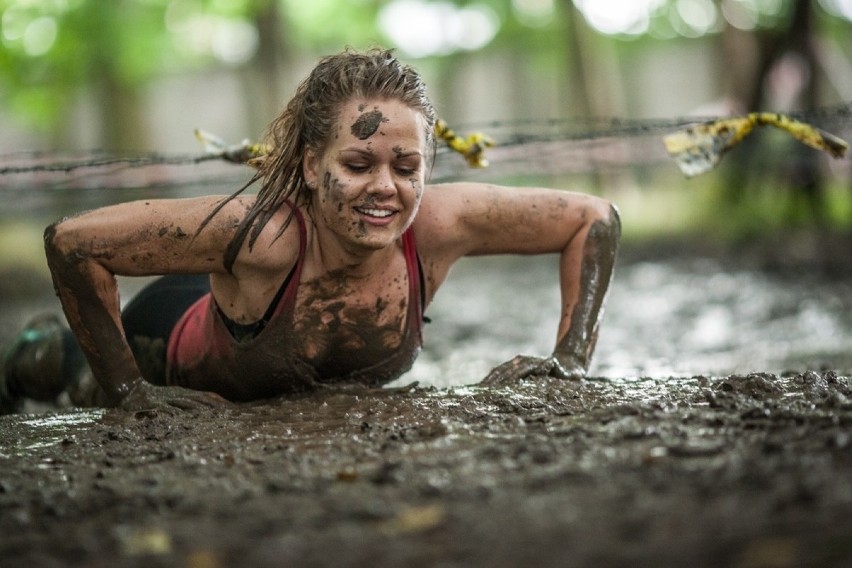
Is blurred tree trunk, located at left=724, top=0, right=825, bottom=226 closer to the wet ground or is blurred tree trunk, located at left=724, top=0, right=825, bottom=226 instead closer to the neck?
the neck

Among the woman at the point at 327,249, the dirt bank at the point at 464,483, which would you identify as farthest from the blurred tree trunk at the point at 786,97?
the dirt bank at the point at 464,483

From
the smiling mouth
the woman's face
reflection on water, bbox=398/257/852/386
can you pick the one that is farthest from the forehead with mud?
reflection on water, bbox=398/257/852/386

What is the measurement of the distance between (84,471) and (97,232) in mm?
947

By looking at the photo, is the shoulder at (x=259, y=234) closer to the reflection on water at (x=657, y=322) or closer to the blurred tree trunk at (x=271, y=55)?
the reflection on water at (x=657, y=322)

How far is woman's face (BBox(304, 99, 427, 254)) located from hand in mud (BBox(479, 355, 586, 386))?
623 millimetres

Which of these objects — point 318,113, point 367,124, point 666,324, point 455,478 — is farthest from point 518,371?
point 666,324

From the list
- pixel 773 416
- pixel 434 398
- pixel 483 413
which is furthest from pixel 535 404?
pixel 773 416

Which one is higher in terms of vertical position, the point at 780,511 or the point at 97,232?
the point at 97,232

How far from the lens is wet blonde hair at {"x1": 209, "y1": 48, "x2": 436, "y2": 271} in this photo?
10.9ft

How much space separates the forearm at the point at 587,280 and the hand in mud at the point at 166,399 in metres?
1.26

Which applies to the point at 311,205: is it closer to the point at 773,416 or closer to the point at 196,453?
the point at 196,453

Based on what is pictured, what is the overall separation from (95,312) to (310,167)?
34.7 inches

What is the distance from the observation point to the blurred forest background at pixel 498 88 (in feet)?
30.8

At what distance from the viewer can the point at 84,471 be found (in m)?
2.65
